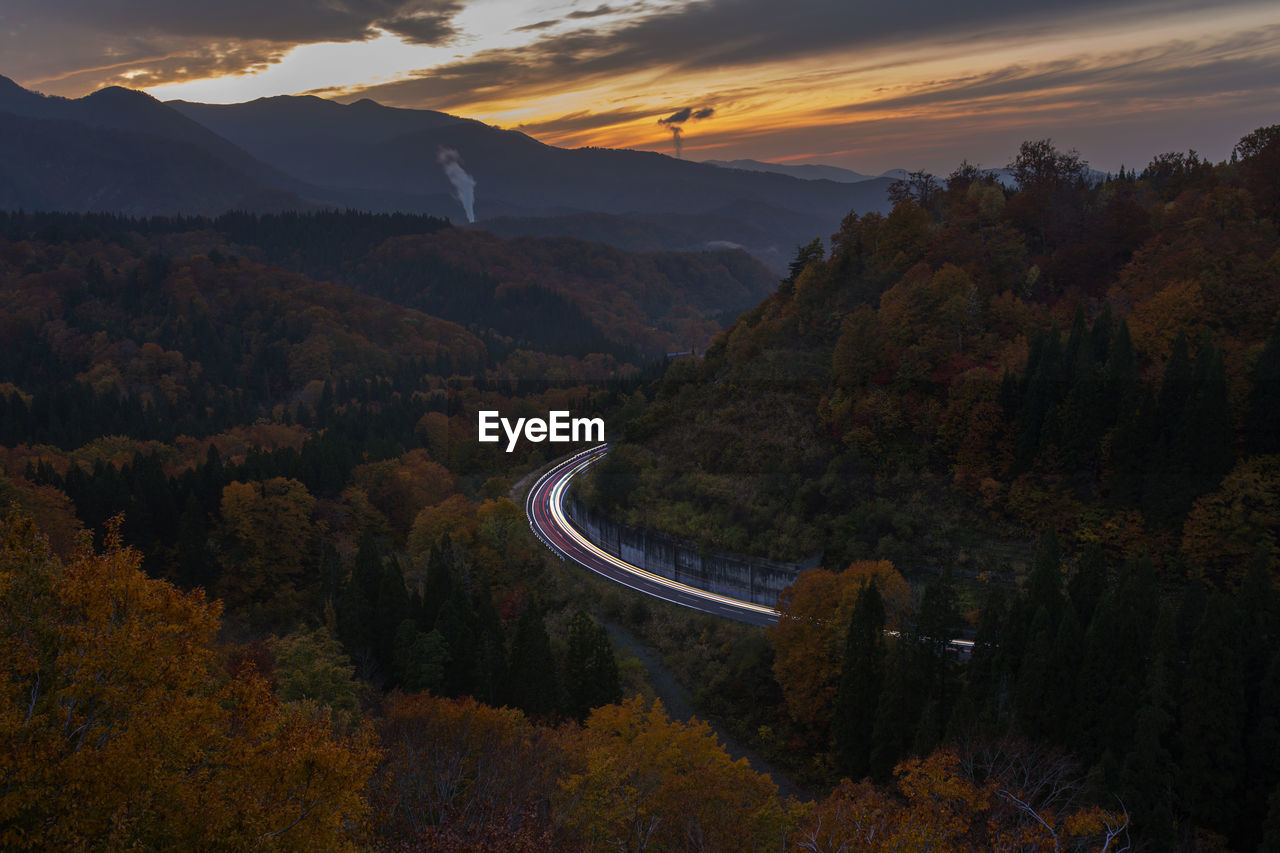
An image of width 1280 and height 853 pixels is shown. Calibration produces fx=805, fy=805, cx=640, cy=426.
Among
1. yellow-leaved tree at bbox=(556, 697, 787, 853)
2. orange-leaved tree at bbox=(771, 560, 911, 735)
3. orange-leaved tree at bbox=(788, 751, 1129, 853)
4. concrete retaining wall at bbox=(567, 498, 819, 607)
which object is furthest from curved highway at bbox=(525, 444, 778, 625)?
orange-leaved tree at bbox=(788, 751, 1129, 853)

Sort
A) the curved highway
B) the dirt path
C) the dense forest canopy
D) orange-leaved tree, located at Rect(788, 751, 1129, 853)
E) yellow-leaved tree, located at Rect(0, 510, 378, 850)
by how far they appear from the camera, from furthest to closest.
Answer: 1. the curved highway
2. the dirt path
3. orange-leaved tree, located at Rect(788, 751, 1129, 853)
4. the dense forest canopy
5. yellow-leaved tree, located at Rect(0, 510, 378, 850)

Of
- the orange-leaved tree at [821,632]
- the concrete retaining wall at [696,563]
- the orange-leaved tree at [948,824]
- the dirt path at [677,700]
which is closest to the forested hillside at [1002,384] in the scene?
the concrete retaining wall at [696,563]

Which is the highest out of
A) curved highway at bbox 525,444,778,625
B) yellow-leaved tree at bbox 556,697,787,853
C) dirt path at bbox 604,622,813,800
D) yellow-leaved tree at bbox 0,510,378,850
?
yellow-leaved tree at bbox 0,510,378,850

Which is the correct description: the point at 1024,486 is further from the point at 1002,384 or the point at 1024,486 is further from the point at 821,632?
the point at 821,632

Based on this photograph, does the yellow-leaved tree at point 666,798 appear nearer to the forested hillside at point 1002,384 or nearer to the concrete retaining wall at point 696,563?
the concrete retaining wall at point 696,563

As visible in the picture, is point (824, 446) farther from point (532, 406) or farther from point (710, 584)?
point (532, 406)

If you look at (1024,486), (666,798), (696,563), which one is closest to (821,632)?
(1024,486)

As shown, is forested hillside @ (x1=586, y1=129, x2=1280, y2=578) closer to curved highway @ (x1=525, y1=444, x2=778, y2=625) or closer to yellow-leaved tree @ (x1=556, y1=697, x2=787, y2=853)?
curved highway @ (x1=525, y1=444, x2=778, y2=625)
